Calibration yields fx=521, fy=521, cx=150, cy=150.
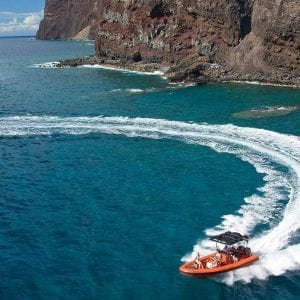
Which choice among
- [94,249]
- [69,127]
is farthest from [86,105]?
[94,249]

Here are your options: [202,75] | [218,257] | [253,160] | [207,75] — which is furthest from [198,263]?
[202,75]

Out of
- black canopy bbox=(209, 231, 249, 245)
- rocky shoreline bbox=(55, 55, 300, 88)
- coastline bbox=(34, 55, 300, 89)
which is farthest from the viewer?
coastline bbox=(34, 55, 300, 89)

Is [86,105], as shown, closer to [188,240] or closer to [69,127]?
[69,127]

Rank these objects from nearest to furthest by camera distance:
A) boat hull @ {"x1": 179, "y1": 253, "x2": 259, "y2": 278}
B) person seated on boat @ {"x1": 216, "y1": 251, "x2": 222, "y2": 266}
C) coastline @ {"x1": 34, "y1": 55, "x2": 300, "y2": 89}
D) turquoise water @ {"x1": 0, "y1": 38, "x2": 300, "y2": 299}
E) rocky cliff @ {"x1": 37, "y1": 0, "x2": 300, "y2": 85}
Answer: boat hull @ {"x1": 179, "y1": 253, "x2": 259, "y2": 278}
turquoise water @ {"x1": 0, "y1": 38, "x2": 300, "y2": 299}
person seated on boat @ {"x1": 216, "y1": 251, "x2": 222, "y2": 266}
rocky cliff @ {"x1": 37, "y1": 0, "x2": 300, "y2": 85}
coastline @ {"x1": 34, "y1": 55, "x2": 300, "y2": 89}

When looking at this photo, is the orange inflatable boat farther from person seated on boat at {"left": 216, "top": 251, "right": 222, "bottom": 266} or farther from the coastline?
the coastline

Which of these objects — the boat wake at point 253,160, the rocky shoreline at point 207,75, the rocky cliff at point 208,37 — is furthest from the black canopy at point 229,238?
the rocky cliff at point 208,37

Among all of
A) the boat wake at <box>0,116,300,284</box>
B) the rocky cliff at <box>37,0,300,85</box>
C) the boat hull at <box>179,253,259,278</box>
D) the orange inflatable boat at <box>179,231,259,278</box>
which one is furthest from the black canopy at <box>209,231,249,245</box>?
the rocky cliff at <box>37,0,300,85</box>

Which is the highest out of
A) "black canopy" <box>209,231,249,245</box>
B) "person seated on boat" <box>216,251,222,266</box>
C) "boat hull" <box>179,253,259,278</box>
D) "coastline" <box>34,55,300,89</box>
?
"coastline" <box>34,55,300,89</box>
